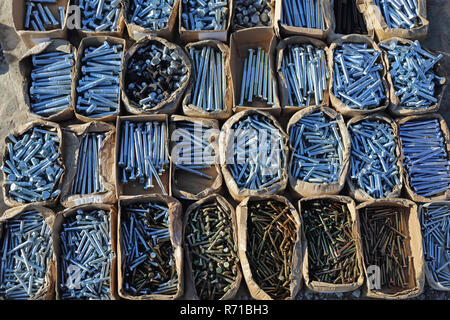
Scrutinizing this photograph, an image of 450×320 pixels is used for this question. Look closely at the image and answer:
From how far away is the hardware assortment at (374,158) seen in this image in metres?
5.78

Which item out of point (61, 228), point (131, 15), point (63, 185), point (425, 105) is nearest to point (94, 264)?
point (61, 228)

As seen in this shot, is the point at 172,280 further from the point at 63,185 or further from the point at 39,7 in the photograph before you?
the point at 39,7

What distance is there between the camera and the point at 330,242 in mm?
5602

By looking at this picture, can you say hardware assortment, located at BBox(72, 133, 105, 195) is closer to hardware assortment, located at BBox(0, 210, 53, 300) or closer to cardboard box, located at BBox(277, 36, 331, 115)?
hardware assortment, located at BBox(0, 210, 53, 300)

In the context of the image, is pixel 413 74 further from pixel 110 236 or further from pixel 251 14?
pixel 110 236

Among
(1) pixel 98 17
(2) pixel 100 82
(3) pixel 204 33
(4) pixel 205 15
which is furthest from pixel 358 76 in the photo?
(1) pixel 98 17

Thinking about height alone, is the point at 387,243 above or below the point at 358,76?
below

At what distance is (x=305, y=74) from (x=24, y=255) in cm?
412

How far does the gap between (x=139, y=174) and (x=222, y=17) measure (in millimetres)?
2406

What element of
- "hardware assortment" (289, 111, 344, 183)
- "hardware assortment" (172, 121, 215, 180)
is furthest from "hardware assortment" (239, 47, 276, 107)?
"hardware assortment" (172, 121, 215, 180)

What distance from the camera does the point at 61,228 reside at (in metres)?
5.61

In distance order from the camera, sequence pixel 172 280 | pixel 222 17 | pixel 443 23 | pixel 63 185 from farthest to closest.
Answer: pixel 443 23
pixel 222 17
pixel 63 185
pixel 172 280

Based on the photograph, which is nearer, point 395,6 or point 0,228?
point 0,228

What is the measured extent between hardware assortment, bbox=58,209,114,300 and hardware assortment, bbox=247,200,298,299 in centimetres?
166
